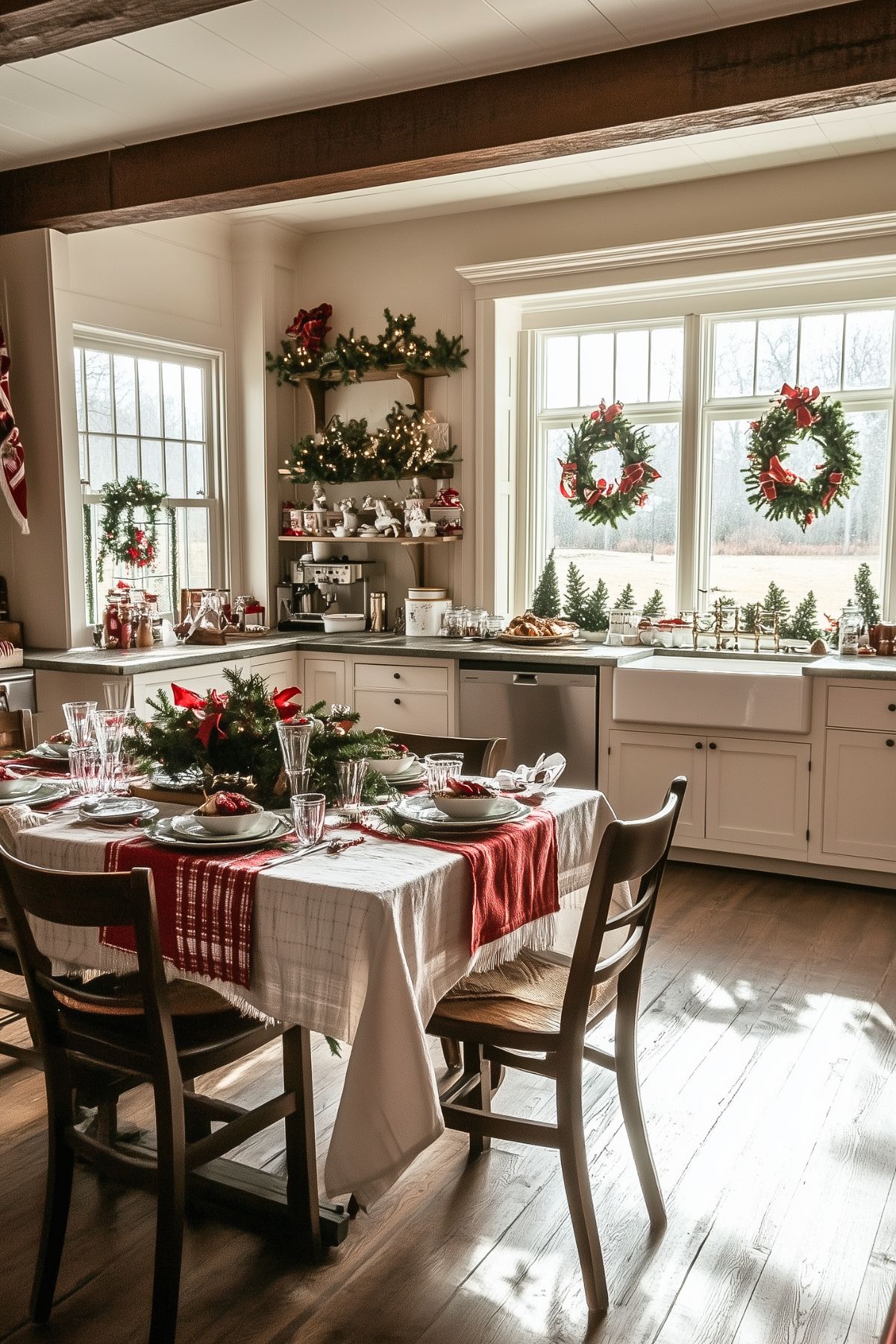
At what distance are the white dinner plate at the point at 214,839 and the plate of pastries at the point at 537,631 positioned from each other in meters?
3.03

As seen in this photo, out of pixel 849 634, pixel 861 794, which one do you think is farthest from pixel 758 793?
pixel 849 634

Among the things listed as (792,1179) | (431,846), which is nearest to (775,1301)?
(792,1179)

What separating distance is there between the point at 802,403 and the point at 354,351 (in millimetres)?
2172

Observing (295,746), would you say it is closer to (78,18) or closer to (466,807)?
(466,807)

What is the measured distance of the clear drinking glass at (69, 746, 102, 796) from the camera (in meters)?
2.44

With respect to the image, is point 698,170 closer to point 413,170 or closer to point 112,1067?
point 413,170

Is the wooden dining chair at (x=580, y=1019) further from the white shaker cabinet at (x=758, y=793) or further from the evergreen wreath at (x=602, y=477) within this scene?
the evergreen wreath at (x=602, y=477)

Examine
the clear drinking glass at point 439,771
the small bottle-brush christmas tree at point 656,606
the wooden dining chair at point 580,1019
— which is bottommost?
the wooden dining chair at point 580,1019

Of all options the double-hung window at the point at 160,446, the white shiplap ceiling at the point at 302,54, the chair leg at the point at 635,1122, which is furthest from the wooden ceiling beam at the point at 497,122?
the chair leg at the point at 635,1122

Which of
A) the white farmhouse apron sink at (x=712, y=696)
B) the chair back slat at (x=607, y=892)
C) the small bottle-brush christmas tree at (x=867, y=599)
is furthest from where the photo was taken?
the small bottle-brush christmas tree at (x=867, y=599)

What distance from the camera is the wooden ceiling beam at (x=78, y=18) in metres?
3.00

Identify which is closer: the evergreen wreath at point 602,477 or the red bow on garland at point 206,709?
the red bow on garland at point 206,709

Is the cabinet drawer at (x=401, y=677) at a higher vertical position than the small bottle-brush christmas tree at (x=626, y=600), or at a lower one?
lower

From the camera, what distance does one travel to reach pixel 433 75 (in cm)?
375
